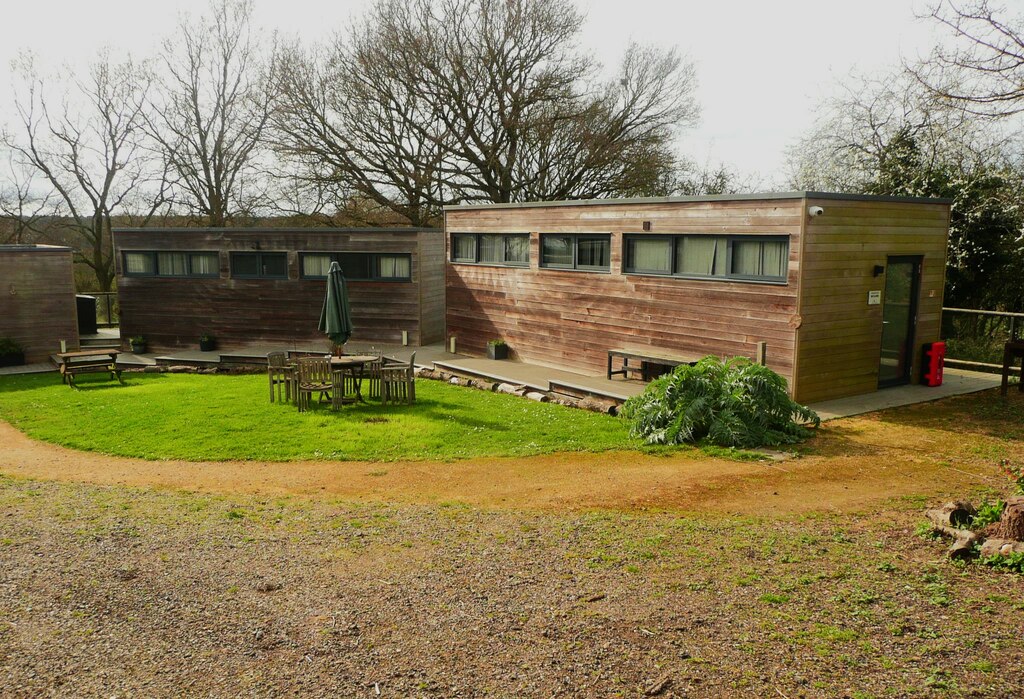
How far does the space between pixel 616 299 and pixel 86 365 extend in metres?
11.9

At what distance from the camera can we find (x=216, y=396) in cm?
1575

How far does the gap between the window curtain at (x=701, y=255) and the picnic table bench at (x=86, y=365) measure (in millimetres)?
12474

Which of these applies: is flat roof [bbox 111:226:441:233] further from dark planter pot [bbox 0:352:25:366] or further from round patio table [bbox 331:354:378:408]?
round patio table [bbox 331:354:378:408]

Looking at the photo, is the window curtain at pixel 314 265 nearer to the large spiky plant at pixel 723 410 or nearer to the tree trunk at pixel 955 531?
the large spiky plant at pixel 723 410

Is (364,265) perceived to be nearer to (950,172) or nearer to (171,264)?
(171,264)

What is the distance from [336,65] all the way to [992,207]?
22146mm

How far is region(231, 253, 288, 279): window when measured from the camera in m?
22.0

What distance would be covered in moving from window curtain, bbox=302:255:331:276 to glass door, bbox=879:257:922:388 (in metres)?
13.7

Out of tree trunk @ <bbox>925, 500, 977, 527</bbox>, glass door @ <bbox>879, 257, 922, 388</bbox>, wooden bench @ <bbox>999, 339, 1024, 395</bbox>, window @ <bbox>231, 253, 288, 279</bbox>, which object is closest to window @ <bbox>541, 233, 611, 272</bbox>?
glass door @ <bbox>879, 257, 922, 388</bbox>

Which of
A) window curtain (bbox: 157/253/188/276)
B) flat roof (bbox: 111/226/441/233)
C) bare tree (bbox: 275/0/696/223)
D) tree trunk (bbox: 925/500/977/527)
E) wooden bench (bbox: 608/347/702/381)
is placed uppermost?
bare tree (bbox: 275/0/696/223)

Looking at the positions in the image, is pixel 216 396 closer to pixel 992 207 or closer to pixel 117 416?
pixel 117 416

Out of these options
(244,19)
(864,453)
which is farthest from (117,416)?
(244,19)

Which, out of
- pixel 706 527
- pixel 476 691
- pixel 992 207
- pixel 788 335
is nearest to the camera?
pixel 476 691

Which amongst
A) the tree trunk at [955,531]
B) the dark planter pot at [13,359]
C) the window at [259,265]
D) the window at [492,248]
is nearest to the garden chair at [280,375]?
the window at [492,248]
